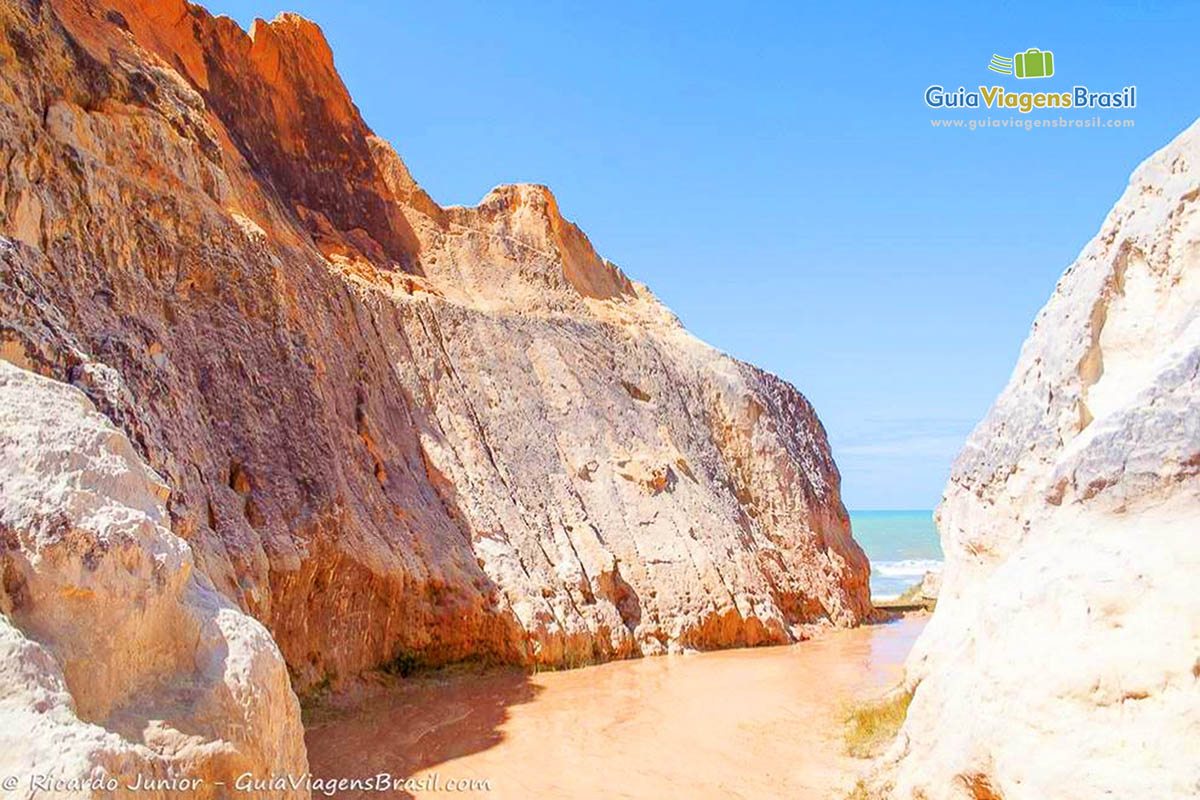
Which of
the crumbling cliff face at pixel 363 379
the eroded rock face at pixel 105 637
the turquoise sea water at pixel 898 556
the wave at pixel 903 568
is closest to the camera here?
the eroded rock face at pixel 105 637

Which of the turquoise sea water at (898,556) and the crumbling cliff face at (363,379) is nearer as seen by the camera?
the crumbling cliff face at (363,379)

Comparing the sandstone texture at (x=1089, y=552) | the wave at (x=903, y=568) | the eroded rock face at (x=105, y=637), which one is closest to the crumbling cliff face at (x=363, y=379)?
the eroded rock face at (x=105, y=637)

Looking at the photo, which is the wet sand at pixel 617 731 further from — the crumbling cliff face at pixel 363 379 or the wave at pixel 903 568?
the wave at pixel 903 568

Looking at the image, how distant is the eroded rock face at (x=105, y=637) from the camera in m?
3.46

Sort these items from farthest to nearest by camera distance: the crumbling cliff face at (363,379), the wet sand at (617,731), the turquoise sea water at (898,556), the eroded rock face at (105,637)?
the turquoise sea water at (898,556) → the crumbling cliff face at (363,379) → the wet sand at (617,731) → the eroded rock face at (105,637)

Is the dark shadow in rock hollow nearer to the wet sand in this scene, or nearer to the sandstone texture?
the wet sand

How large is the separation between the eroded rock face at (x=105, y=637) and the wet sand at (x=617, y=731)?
102 inches

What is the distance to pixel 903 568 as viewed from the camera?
42.2 m

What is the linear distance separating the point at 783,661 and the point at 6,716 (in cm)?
1114

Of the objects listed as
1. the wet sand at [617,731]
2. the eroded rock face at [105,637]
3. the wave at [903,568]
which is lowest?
the wave at [903,568]

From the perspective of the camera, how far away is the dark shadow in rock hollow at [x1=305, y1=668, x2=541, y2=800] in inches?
287

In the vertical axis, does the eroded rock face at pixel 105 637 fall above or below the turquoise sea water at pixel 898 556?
above

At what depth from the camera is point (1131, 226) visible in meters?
5.23

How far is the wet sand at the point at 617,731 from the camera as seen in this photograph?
23.1ft
